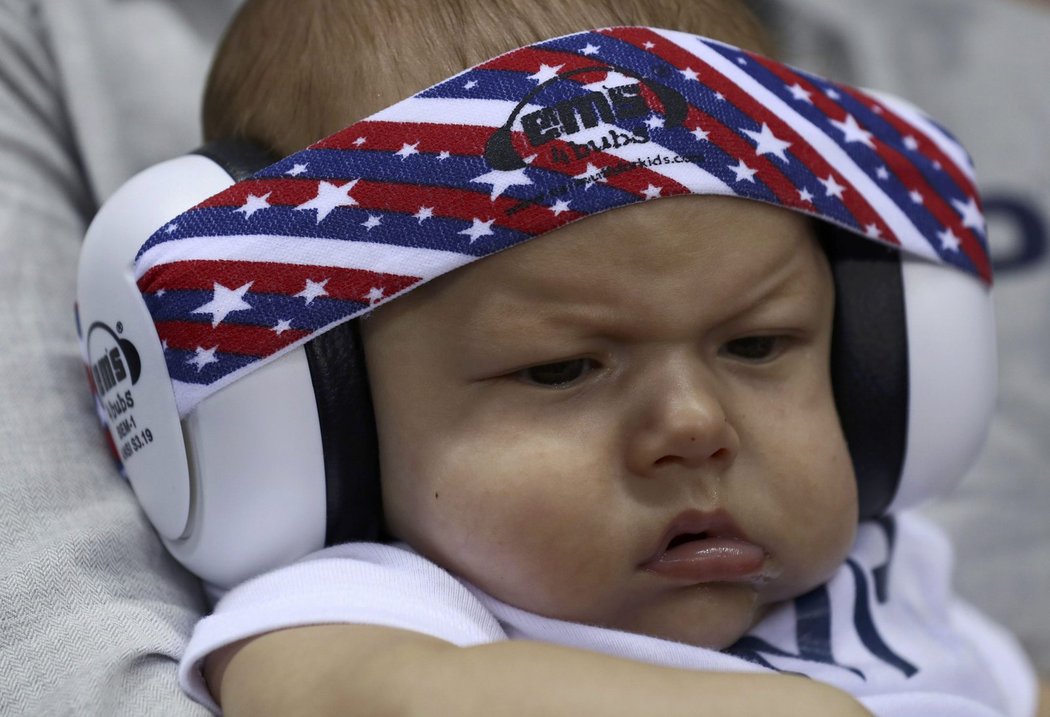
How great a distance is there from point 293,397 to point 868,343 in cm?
53

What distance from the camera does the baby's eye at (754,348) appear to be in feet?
3.51

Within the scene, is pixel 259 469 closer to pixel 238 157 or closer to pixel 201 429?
pixel 201 429

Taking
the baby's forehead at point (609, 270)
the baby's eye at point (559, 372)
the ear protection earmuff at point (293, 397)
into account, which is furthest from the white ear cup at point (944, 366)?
the baby's eye at point (559, 372)

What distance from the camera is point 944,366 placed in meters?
1.14

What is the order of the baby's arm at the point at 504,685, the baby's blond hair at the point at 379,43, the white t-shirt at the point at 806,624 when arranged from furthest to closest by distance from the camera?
the baby's blond hair at the point at 379,43 < the white t-shirt at the point at 806,624 < the baby's arm at the point at 504,685

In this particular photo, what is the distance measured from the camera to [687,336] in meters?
1.01

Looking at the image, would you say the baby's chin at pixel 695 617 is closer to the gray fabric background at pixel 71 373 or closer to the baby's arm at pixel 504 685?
the baby's arm at pixel 504 685

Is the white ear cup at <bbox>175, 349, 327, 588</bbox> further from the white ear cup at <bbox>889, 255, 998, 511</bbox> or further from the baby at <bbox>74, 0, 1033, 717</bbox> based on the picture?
the white ear cup at <bbox>889, 255, 998, 511</bbox>

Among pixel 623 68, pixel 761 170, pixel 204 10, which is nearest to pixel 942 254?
pixel 761 170

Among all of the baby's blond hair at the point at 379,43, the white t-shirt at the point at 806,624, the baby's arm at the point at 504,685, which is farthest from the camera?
the baby's blond hair at the point at 379,43

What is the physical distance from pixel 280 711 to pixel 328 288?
12.8 inches

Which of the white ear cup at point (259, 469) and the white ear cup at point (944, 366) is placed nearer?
the white ear cup at point (259, 469)

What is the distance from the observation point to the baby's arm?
0.79 meters

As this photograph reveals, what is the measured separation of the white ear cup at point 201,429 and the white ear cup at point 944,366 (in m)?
0.57
